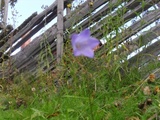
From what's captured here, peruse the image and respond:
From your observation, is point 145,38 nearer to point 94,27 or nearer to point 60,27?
point 94,27

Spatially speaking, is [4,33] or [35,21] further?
[4,33]

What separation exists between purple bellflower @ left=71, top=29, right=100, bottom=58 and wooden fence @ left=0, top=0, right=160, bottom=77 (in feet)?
3.38

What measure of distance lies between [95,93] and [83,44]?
3.23 ft

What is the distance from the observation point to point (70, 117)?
5.77 ft

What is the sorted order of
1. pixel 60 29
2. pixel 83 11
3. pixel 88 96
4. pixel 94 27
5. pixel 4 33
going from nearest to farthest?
pixel 88 96
pixel 94 27
pixel 83 11
pixel 60 29
pixel 4 33

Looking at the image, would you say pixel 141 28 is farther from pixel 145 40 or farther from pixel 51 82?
pixel 51 82

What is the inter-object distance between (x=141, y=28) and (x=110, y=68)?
1.25 feet

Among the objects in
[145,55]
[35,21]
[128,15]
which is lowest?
[145,55]

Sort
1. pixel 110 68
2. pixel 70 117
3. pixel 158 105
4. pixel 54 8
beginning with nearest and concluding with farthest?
1. pixel 158 105
2. pixel 70 117
3. pixel 110 68
4. pixel 54 8

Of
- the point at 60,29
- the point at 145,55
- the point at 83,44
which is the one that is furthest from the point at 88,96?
the point at 60,29

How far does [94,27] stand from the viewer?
2750 millimetres

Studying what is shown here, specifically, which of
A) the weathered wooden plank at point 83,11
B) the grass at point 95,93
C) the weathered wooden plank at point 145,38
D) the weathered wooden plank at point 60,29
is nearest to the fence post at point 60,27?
the weathered wooden plank at point 60,29

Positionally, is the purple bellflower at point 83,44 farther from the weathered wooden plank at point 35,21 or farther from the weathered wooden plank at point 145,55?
the weathered wooden plank at point 35,21

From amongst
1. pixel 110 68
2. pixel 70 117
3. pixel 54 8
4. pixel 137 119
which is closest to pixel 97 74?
pixel 110 68
